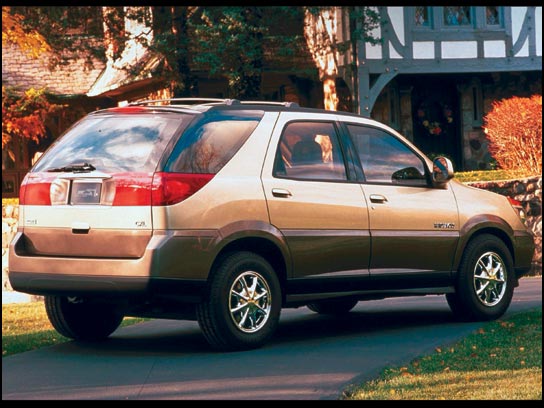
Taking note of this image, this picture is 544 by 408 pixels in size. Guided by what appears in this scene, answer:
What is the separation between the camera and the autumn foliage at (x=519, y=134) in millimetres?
22125

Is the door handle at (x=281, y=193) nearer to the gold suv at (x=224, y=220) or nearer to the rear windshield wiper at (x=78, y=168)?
the gold suv at (x=224, y=220)

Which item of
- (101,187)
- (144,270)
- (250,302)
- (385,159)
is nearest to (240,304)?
(250,302)

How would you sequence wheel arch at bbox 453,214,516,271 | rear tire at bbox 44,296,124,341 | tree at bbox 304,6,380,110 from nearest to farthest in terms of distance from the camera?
rear tire at bbox 44,296,124,341, wheel arch at bbox 453,214,516,271, tree at bbox 304,6,380,110

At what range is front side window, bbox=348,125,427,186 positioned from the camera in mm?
10562

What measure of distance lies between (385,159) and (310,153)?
3.17 ft

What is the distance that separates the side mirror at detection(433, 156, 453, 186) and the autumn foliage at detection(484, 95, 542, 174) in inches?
440

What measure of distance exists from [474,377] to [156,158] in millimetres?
2857

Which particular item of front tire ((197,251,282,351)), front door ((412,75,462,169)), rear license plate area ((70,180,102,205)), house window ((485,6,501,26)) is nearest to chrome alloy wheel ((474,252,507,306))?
front tire ((197,251,282,351))

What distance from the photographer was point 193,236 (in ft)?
29.5

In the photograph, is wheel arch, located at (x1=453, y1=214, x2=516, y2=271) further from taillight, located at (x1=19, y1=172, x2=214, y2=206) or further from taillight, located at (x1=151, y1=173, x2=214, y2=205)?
taillight, located at (x1=151, y1=173, x2=214, y2=205)

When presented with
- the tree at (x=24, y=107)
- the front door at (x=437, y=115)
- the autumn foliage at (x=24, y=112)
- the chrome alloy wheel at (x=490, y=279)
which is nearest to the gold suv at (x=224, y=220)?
the chrome alloy wheel at (x=490, y=279)

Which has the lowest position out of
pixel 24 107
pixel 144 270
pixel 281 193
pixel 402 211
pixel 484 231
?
pixel 484 231

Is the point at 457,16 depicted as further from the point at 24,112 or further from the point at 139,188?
the point at 139,188

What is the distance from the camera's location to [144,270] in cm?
879
